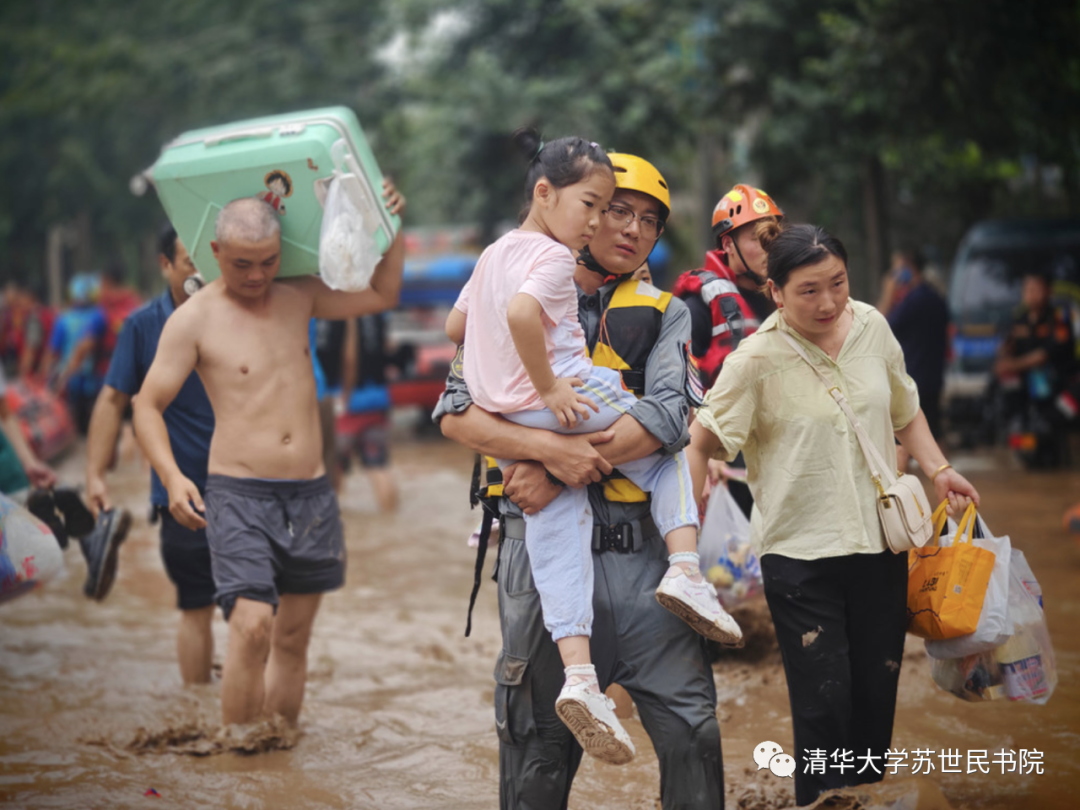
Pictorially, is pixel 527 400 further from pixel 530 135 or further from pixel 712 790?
pixel 712 790

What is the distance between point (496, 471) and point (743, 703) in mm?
2322

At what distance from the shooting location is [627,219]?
10.9ft

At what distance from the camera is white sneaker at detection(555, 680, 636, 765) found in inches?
116

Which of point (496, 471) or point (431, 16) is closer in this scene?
point (496, 471)

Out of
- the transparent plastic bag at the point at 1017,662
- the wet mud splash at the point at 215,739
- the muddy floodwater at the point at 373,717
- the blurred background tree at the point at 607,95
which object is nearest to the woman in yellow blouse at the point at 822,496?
the transparent plastic bag at the point at 1017,662

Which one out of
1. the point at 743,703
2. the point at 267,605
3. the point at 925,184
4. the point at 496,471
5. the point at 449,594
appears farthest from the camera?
the point at 925,184

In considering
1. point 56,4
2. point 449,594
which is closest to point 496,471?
point 449,594

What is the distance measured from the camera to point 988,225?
45.4 feet

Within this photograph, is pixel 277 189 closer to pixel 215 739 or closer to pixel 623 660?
pixel 215 739

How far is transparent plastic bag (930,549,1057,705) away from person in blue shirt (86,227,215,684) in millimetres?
3107

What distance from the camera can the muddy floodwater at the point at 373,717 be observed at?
4207 millimetres

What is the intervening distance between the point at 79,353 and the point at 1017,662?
35.7 ft

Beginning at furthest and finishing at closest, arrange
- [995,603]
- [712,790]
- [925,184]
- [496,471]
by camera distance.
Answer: [925,184] → [995,603] → [496,471] → [712,790]

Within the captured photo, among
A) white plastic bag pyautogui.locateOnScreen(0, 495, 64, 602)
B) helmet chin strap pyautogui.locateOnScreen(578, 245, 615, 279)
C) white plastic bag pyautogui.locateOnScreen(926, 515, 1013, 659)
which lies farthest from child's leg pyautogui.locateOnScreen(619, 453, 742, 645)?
white plastic bag pyautogui.locateOnScreen(0, 495, 64, 602)
